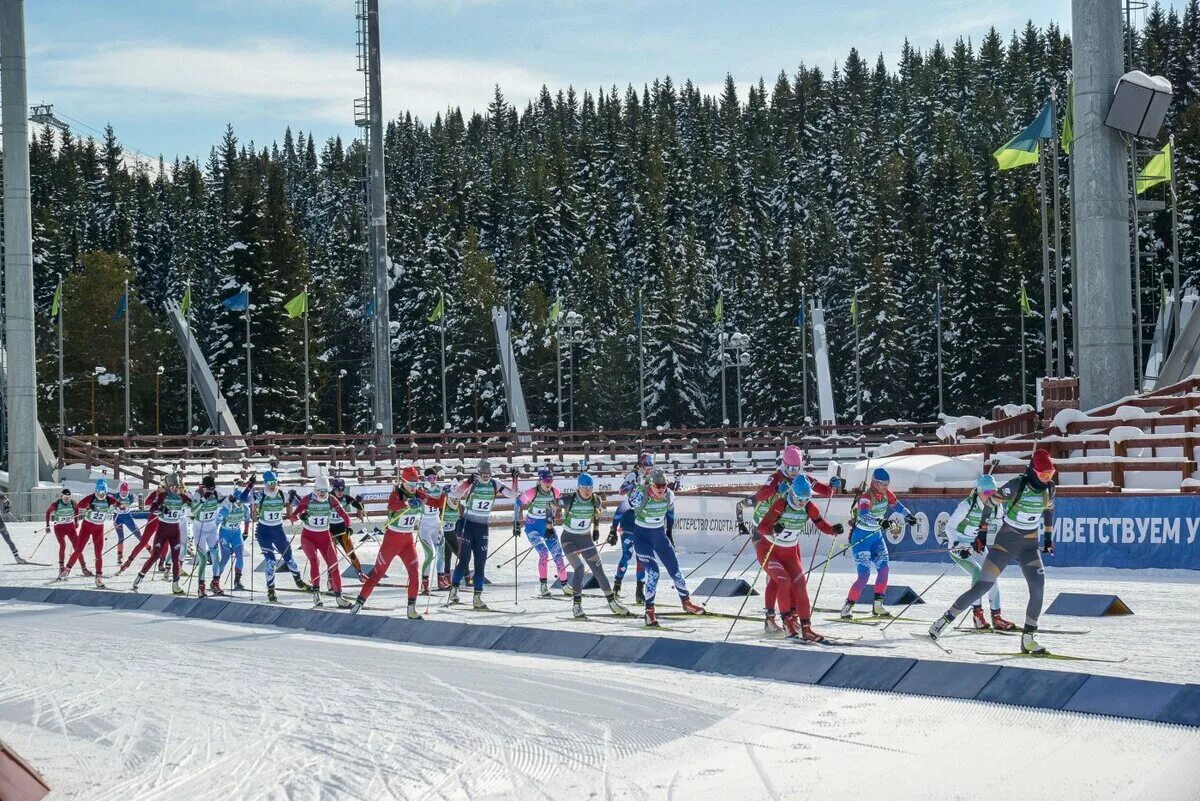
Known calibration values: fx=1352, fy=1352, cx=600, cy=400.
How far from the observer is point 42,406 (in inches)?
3807

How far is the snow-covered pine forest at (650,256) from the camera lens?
3433 inches

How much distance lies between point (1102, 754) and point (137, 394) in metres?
102

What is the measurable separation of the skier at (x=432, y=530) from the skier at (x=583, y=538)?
3.27m

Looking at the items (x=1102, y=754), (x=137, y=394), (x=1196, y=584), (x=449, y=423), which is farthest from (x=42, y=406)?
(x=1102, y=754)

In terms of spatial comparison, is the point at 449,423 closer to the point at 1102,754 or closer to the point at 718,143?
the point at 718,143

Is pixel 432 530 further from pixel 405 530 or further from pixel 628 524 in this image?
pixel 628 524

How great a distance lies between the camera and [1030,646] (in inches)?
495

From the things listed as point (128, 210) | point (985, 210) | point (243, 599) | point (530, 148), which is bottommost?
point (243, 599)

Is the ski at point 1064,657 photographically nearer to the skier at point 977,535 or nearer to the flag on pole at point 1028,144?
the skier at point 977,535

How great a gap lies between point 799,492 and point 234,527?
11994mm

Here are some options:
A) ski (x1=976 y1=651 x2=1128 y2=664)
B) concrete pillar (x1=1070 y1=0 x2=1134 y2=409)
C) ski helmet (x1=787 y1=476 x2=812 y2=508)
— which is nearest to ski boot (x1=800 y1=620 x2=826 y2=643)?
ski helmet (x1=787 y1=476 x2=812 y2=508)

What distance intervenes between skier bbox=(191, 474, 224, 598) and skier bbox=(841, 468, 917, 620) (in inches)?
451

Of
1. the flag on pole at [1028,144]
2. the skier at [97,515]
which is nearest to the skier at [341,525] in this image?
the skier at [97,515]

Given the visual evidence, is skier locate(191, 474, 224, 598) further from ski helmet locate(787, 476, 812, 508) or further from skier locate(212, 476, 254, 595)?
ski helmet locate(787, 476, 812, 508)
